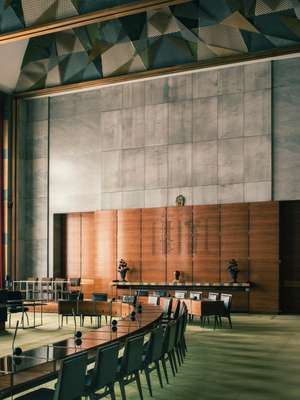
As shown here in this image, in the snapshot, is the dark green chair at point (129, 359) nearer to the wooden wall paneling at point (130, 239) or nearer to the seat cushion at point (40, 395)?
the seat cushion at point (40, 395)

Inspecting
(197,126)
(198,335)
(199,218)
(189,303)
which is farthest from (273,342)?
(197,126)

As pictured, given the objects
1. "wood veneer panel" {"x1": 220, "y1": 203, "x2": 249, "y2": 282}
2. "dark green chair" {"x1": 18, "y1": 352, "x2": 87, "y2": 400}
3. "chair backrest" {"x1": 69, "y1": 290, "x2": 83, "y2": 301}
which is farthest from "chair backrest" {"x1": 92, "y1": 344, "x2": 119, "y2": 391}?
"wood veneer panel" {"x1": 220, "y1": 203, "x2": 249, "y2": 282}

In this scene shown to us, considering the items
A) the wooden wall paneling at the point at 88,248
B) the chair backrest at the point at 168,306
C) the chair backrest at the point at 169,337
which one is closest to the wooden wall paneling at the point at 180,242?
the wooden wall paneling at the point at 88,248

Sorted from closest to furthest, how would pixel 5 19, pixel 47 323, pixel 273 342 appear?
pixel 273 342 → pixel 47 323 → pixel 5 19

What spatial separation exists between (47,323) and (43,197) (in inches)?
269

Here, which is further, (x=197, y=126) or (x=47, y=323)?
(x=197, y=126)

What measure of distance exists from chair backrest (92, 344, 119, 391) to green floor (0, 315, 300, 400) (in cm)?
132

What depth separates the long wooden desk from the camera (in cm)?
422

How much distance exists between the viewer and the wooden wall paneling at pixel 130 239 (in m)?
17.1

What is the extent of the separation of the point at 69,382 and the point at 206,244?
12142mm

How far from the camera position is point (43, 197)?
18969mm

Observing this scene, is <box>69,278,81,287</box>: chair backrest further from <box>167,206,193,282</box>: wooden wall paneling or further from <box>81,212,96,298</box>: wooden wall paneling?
<box>167,206,193,282</box>: wooden wall paneling

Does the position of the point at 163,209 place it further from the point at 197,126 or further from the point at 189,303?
the point at 189,303

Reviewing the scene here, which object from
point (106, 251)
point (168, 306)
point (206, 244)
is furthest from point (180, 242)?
point (168, 306)
